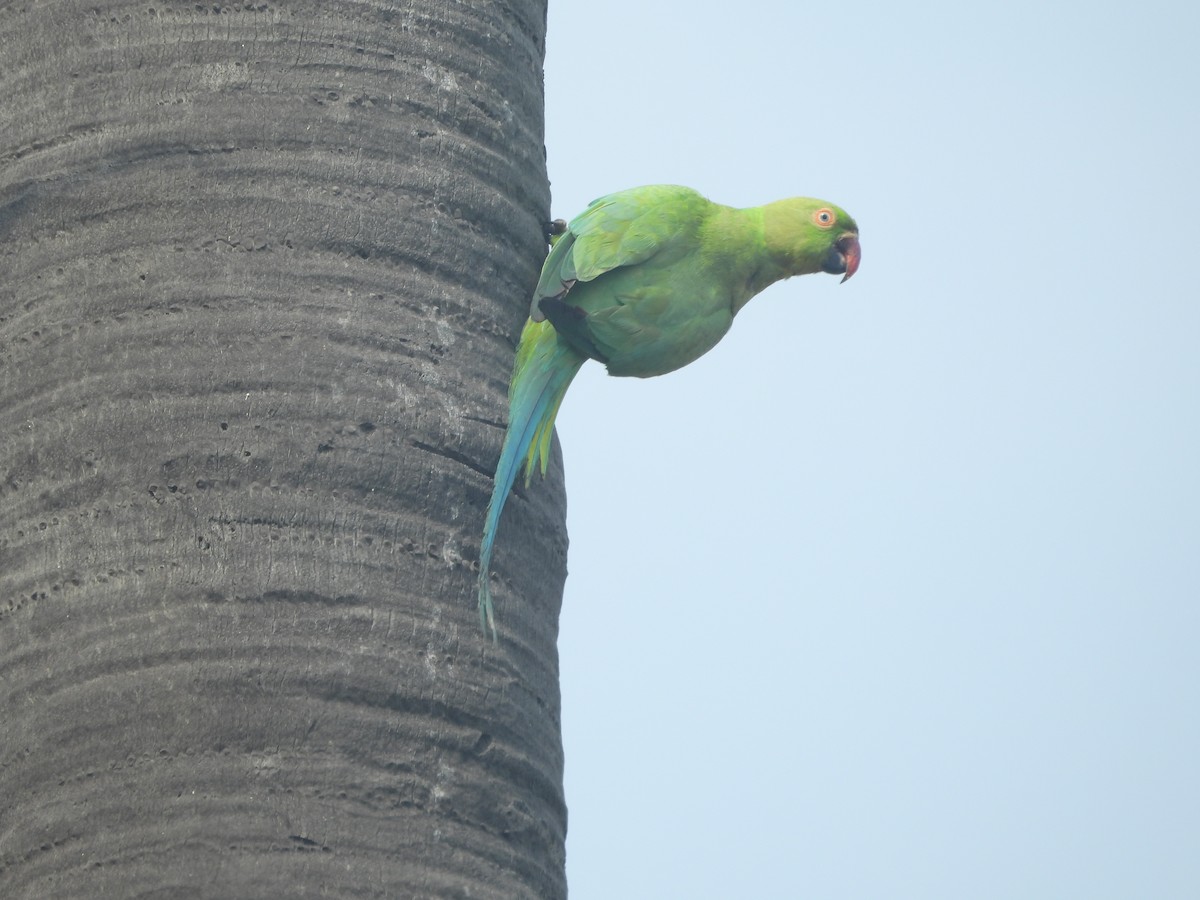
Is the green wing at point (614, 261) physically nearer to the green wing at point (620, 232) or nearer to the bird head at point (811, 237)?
the green wing at point (620, 232)

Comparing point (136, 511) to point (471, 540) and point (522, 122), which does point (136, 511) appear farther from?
point (522, 122)

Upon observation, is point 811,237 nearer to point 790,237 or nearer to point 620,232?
point 790,237

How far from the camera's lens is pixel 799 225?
3.70 meters

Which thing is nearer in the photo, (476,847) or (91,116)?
(476,847)

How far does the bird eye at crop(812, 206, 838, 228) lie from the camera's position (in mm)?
3734

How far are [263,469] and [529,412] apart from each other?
544 millimetres

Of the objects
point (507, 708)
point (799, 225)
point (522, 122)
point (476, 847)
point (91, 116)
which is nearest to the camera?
point (476, 847)

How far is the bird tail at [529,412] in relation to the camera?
7.32 feet

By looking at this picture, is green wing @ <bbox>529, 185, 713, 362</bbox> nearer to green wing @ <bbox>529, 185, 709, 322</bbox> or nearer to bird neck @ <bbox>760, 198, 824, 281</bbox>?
green wing @ <bbox>529, 185, 709, 322</bbox>

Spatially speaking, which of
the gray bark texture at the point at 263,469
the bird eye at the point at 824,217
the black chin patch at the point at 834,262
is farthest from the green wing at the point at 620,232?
the black chin patch at the point at 834,262

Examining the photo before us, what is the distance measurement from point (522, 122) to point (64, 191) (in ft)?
2.73

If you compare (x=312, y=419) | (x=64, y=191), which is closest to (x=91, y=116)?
(x=64, y=191)

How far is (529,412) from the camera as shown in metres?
2.48

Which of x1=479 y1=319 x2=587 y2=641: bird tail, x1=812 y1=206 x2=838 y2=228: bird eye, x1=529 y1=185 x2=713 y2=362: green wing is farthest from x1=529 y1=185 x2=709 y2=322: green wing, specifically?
x1=812 y1=206 x2=838 y2=228: bird eye
